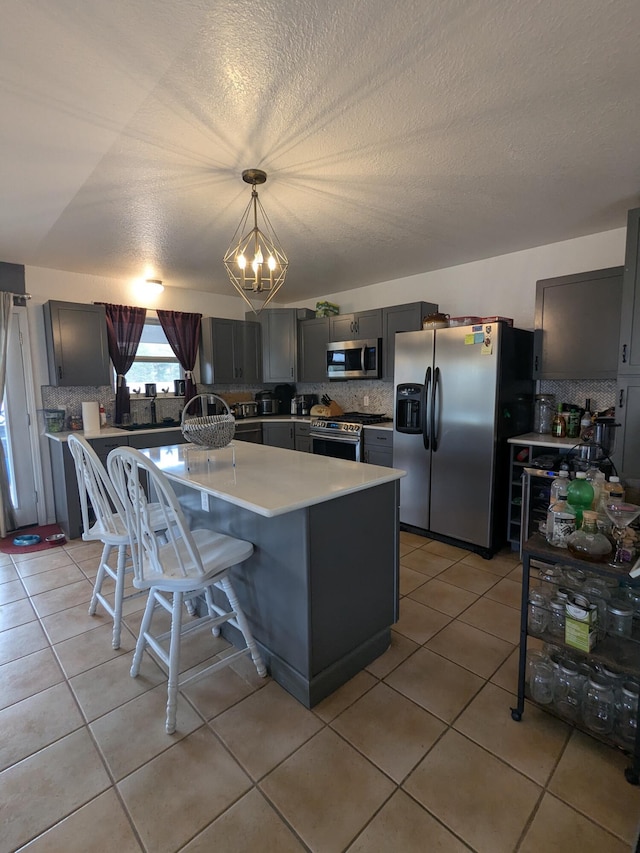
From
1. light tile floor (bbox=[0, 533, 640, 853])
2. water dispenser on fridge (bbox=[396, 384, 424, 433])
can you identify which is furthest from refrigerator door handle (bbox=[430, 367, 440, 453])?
light tile floor (bbox=[0, 533, 640, 853])

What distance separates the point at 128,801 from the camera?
1.36m

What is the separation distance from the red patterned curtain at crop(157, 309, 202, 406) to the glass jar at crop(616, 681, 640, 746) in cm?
451

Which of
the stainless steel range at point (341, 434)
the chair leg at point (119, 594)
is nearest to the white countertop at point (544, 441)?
the stainless steel range at point (341, 434)

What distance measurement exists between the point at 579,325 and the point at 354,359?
2149 millimetres

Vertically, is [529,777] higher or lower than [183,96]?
lower

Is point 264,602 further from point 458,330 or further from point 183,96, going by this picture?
point 458,330

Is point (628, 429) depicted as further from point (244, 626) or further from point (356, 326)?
point (356, 326)

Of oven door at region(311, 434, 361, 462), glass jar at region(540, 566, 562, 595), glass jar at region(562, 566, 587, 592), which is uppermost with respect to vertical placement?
oven door at region(311, 434, 361, 462)

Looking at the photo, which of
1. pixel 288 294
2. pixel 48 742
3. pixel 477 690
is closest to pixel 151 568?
pixel 48 742

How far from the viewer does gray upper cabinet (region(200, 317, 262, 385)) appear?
4.89 metres

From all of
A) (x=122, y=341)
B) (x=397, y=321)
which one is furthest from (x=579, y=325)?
(x=122, y=341)

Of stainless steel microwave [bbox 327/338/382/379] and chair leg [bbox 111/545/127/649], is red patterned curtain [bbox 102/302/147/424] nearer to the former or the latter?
stainless steel microwave [bbox 327/338/382/379]

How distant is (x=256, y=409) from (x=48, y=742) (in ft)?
13.3

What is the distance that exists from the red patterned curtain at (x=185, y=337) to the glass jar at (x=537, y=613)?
416cm
